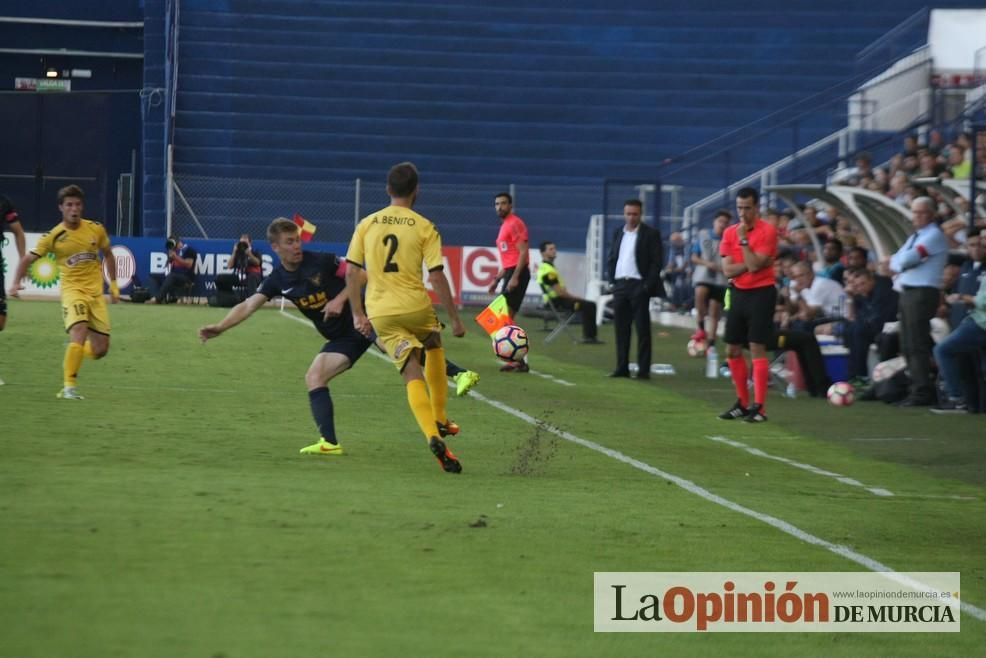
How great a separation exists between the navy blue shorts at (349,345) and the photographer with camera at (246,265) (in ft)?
79.6

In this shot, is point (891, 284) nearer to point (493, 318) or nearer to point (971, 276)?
point (971, 276)

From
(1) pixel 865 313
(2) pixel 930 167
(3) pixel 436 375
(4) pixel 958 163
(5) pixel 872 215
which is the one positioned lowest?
(3) pixel 436 375

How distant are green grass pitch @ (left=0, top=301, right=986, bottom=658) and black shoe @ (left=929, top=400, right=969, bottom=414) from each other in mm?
345

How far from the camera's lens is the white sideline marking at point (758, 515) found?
7.27m

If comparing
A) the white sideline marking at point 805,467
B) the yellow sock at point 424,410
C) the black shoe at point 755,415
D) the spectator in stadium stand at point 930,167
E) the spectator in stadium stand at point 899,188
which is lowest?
the white sideline marking at point 805,467

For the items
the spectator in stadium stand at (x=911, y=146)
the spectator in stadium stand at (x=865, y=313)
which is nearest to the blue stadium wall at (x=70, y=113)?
the spectator in stadium stand at (x=911, y=146)

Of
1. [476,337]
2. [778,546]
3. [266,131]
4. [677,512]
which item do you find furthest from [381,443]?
[266,131]

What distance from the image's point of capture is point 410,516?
328 inches

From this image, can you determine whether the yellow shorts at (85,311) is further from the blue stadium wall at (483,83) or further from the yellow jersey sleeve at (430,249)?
the blue stadium wall at (483,83)

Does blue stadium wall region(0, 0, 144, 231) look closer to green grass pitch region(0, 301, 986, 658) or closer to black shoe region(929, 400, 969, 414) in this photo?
green grass pitch region(0, 301, 986, 658)

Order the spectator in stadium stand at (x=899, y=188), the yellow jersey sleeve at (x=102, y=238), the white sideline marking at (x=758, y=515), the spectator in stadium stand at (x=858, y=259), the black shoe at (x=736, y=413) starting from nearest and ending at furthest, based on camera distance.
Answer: the white sideline marking at (x=758, y=515), the black shoe at (x=736, y=413), the yellow jersey sleeve at (x=102, y=238), the spectator in stadium stand at (x=858, y=259), the spectator in stadium stand at (x=899, y=188)

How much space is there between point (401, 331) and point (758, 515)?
267 centimetres

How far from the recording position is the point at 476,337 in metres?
27.2

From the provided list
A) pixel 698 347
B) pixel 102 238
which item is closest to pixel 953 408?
pixel 698 347
